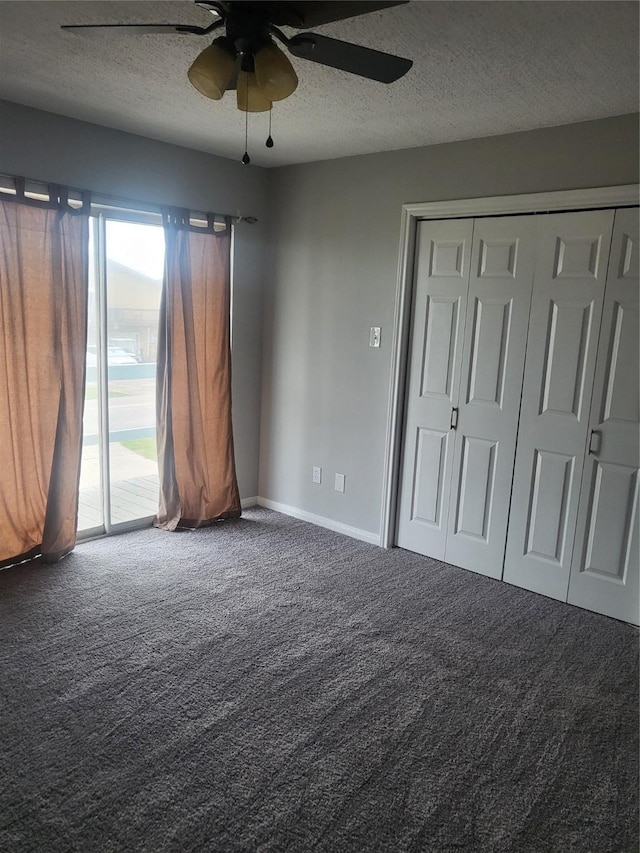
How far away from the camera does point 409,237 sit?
12.3 feet

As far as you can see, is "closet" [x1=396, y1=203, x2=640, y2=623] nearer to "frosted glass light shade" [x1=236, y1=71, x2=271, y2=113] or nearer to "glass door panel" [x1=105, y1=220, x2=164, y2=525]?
"glass door panel" [x1=105, y1=220, x2=164, y2=525]

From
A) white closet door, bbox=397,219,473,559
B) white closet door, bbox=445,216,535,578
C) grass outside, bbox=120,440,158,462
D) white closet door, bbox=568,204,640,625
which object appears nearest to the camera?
white closet door, bbox=568,204,640,625

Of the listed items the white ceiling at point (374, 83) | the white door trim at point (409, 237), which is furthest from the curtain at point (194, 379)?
the white door trim at point (409, 237)

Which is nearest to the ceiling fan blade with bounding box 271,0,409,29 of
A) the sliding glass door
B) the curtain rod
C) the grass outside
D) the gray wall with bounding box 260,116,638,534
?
the gray wall with bounding box 260,116,638,534

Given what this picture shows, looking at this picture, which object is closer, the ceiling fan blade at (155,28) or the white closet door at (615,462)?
the ceiling fan blade at (155,28)

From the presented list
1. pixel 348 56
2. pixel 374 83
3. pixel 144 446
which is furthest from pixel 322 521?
pixel 348 56

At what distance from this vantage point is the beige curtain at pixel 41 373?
3273mm

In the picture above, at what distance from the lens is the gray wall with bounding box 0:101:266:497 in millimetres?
3273

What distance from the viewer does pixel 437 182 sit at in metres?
3.63

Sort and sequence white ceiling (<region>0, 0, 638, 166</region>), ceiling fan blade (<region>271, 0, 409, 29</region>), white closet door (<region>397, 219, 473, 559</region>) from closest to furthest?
ceiling fan blade (<region>271, 0, 409, 29</region>), white ceiling (<region>0, 0, 638, 166</region>), white closet door (<region>397, 219, 473, 559</region>)

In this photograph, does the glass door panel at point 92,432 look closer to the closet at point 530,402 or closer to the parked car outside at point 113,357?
the parked car outside at point 113,357

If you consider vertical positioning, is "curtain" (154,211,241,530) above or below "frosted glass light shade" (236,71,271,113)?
below

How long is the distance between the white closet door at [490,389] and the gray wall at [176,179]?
5.47 feet

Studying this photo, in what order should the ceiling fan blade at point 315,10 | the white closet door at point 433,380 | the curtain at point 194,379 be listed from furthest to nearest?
1. the curtain at point 194,379
2. the white closet door at point 433,380
3. the ceiling fan blade at point 315,10
